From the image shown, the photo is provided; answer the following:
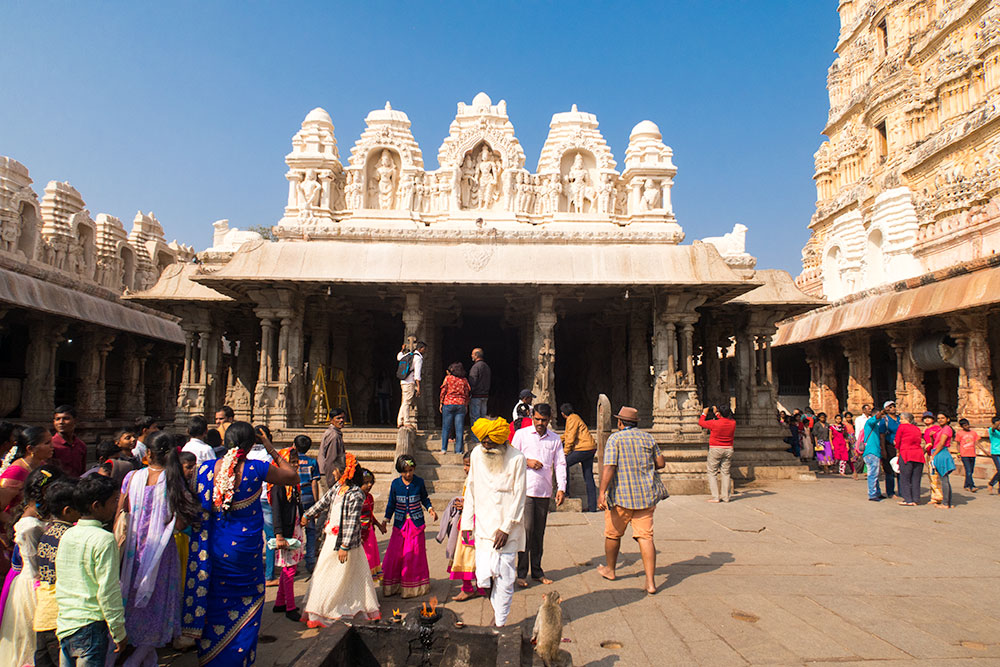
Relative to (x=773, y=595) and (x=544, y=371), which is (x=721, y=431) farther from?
(x=773, y=595)

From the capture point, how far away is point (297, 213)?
52.7ft

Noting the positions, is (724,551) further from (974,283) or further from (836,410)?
(836,410)

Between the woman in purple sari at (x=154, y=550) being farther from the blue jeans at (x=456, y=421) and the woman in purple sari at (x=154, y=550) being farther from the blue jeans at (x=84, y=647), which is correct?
the blue jeans at (x=456, y=421)

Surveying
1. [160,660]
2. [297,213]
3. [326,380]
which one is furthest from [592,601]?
[297,213]

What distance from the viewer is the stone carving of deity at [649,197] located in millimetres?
16156

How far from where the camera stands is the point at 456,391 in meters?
9.44

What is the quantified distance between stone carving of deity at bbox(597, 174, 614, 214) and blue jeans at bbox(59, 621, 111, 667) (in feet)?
48.2

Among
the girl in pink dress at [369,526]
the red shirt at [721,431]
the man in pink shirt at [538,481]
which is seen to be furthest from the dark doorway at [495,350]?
the girl in pink dress at [369,526]

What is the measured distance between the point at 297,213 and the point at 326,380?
459cm

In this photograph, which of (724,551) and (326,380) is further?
(326,380)

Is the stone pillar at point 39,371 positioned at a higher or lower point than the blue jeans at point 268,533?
higher

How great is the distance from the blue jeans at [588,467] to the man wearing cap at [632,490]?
71.9 inches

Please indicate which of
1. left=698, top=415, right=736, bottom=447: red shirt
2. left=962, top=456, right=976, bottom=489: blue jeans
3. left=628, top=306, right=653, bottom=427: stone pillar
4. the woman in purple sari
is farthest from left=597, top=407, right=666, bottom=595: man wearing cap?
left=628, top=306, right=653, bottom=427: stone pillar

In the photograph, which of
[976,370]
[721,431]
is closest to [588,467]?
[721,431]
